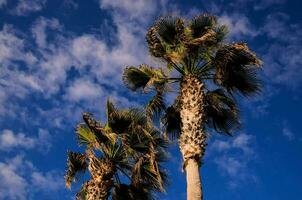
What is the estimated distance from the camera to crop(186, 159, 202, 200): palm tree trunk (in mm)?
11102

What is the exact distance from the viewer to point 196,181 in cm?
1138

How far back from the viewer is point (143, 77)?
15.2 metres

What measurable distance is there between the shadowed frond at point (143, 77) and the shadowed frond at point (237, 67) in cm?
175

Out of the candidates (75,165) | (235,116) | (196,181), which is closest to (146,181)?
(75,165)

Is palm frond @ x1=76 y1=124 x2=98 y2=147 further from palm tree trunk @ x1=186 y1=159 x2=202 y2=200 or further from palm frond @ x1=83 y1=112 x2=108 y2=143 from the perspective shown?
palm tree trunk @ x1=186 y1=159 x2=202 y2=200

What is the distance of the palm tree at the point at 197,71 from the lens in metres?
14.0

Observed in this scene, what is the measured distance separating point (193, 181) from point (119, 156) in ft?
17.4

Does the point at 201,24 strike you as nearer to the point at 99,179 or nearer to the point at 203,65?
the point at 203,65

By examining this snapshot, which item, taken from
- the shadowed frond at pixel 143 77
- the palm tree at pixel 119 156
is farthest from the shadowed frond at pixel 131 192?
the shadowed frond at pixel 143 77

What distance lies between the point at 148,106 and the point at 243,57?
3.29 metres

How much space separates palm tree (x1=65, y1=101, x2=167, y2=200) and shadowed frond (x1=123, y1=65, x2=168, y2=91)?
1.26 meters

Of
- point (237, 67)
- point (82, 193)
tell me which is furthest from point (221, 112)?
point (82, 193)

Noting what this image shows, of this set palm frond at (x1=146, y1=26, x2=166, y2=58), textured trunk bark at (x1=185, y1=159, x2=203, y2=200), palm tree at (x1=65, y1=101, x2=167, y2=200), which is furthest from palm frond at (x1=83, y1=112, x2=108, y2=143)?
textured trunk bark at (x1=185, y1=159, x2=203, y2=200)

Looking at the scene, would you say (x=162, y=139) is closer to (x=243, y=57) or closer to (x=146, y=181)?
(x=146, y=181)
